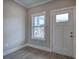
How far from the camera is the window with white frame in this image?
3.82 meters

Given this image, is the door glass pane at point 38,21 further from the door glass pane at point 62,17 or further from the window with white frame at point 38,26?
the door glass pane at point 62,17

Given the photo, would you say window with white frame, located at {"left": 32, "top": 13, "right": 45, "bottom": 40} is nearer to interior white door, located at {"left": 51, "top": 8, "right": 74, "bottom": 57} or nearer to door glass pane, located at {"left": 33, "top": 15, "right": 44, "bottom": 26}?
door glass pane, located at {"left": 33, "top": 15, "right": 44, "bottom": 26}

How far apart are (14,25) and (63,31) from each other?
262 cm

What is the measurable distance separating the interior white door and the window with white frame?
680 millimetres

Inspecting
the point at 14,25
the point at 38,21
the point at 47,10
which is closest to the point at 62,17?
the point at 47,10

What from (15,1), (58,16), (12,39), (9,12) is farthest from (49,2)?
(12,39)

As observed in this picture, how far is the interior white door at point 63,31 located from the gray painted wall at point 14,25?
197cm

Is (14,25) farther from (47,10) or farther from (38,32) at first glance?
(47,10)

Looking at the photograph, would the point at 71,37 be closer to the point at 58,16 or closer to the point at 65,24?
the point at 65,24

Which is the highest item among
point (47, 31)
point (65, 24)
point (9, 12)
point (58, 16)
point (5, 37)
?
point (9, 12)

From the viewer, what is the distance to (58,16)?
3.27 metres

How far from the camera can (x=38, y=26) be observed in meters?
4.03

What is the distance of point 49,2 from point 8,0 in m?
2.10

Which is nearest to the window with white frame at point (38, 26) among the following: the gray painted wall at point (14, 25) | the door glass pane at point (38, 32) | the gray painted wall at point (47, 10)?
the door glass pane at point (38, 32)
